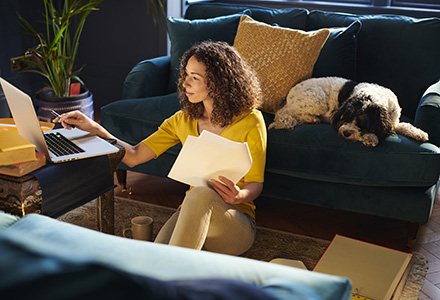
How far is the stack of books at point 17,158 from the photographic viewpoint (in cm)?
141

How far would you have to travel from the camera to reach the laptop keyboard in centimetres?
159

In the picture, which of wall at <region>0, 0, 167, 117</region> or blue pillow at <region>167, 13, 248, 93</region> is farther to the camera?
wall at <region>0, 0, 167, 117</region>

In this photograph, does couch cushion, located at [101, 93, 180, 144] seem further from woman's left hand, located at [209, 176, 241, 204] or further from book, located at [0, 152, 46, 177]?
book, located at [0, 152, 46, 177]

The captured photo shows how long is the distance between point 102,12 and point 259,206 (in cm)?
253

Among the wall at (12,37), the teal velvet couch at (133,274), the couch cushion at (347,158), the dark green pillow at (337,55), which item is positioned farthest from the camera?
the wall at (12,37)

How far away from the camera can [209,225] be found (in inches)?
65.2

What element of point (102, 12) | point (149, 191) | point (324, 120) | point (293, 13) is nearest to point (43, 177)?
point (149, 191)

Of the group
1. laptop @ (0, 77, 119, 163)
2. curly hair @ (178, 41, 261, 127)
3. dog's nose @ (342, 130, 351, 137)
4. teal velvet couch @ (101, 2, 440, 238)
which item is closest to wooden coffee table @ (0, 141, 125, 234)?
laptop @ (0, 77, 119, 163)

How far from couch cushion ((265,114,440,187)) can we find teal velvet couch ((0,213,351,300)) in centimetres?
176

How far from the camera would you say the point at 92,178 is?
161 centimetres

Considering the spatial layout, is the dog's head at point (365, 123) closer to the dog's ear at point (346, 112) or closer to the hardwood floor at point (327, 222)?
the dog's ear at point (346, 112)

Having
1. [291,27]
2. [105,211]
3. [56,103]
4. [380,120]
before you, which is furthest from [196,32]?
[105,211]

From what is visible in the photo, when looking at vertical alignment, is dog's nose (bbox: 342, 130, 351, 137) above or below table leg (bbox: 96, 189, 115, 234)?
above

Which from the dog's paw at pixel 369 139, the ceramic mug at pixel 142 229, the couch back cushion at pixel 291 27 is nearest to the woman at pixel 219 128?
the ceramic mug at pixel 142 229
